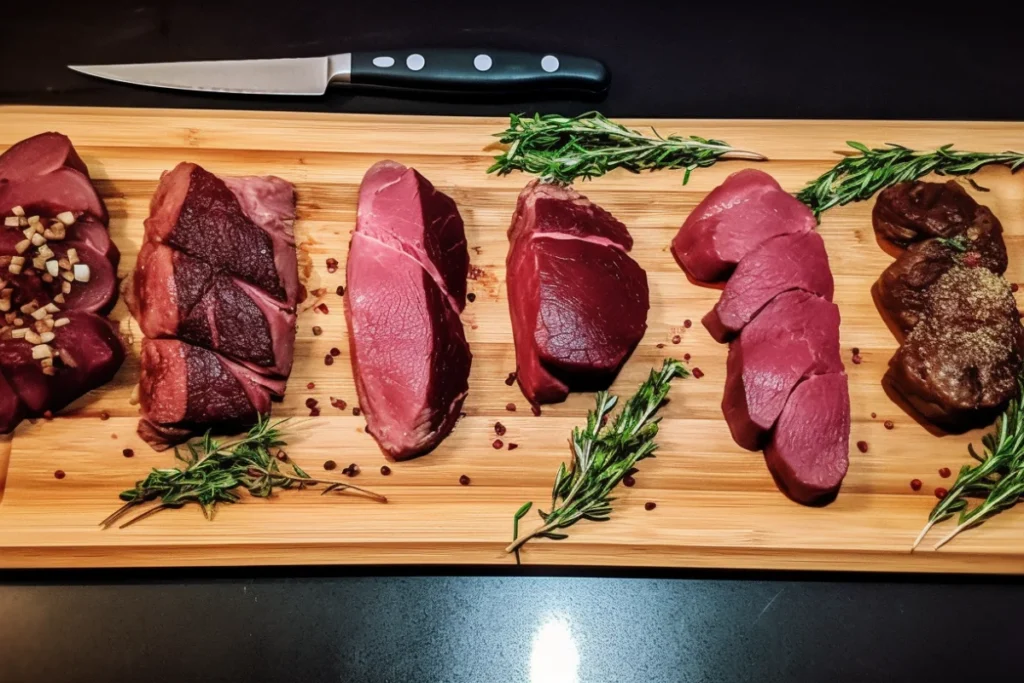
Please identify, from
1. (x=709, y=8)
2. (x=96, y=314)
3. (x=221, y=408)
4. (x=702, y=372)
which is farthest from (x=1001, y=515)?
(x=96, y=314)

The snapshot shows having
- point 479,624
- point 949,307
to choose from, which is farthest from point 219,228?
point 949,307

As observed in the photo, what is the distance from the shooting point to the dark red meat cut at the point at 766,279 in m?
2.67

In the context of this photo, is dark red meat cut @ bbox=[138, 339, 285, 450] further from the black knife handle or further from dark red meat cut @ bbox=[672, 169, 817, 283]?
dark red meat cut @ bbox=[672, 169, 817, 283]

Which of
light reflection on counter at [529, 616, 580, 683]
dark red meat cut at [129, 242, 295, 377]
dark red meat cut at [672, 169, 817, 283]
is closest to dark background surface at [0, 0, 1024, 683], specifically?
light reflection on counter at [529, 616, 580, 683]

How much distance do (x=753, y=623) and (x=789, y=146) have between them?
1.82 m

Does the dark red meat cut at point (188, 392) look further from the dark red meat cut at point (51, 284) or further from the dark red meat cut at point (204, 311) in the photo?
the dark red meat cut at point (51, 284)

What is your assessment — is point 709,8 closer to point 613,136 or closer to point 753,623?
point 613,136

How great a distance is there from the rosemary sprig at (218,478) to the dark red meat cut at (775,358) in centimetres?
128

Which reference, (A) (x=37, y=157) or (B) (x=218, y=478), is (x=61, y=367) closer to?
(B) (x=218, y=478)

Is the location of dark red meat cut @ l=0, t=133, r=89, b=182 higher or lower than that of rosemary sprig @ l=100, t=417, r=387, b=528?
higher

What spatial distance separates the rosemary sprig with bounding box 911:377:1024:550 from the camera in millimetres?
2543

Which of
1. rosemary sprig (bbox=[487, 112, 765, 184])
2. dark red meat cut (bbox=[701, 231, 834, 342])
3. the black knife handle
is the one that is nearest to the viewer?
dark red meat cut (bbox=[701, 231, 834, 342])

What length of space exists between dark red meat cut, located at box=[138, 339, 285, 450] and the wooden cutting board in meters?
0.16

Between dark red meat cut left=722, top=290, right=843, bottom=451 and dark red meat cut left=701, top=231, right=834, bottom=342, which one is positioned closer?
dark red meat cut left=722, top=290, right=843, bottom=451
